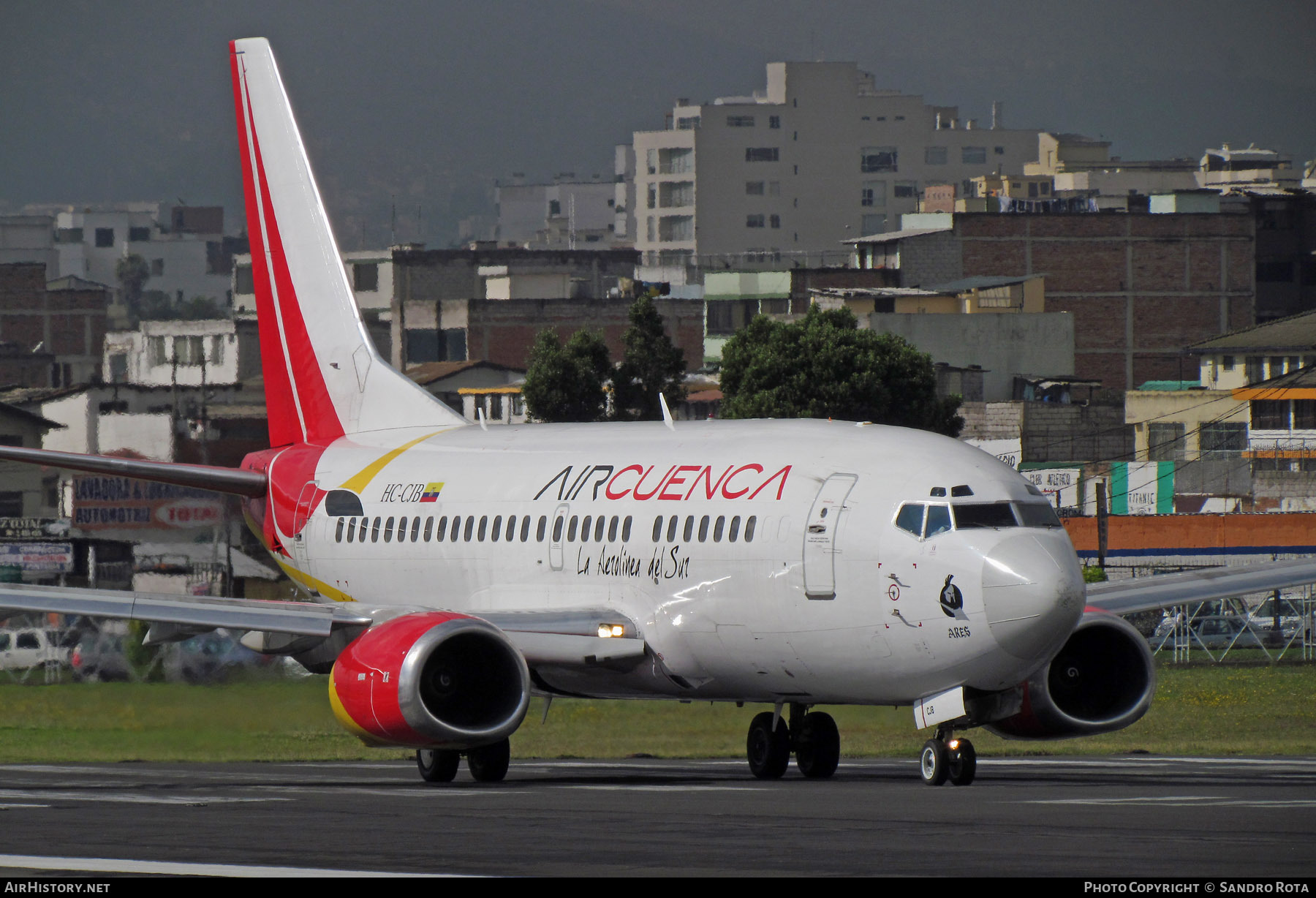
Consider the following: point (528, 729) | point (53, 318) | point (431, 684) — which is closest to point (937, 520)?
point (431, 684)

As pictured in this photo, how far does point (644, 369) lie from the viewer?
278 feet

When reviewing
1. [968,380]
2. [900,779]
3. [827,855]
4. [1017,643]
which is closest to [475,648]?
[900,779]

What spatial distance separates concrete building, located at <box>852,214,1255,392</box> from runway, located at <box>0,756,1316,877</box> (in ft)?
314

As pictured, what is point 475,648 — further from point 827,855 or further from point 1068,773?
point 827,855

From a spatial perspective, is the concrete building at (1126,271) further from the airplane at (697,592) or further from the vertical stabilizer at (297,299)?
the airplane at (697,592)

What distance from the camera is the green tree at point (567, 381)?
82.9 metres

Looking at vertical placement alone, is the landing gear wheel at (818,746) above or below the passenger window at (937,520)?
below

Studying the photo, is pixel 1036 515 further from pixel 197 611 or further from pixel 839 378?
pixel 839 378

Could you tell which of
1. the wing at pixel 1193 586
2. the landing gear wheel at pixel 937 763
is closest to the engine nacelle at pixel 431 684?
the landing gear wheel at pixel 937 763

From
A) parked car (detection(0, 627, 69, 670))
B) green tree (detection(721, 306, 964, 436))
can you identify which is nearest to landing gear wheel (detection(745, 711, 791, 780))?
parked car (detection(0, 627, 69, 670))

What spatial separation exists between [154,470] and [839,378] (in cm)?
4786

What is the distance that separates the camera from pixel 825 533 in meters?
23.8

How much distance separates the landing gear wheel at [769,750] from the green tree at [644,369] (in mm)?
58003

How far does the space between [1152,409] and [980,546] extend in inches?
3069
